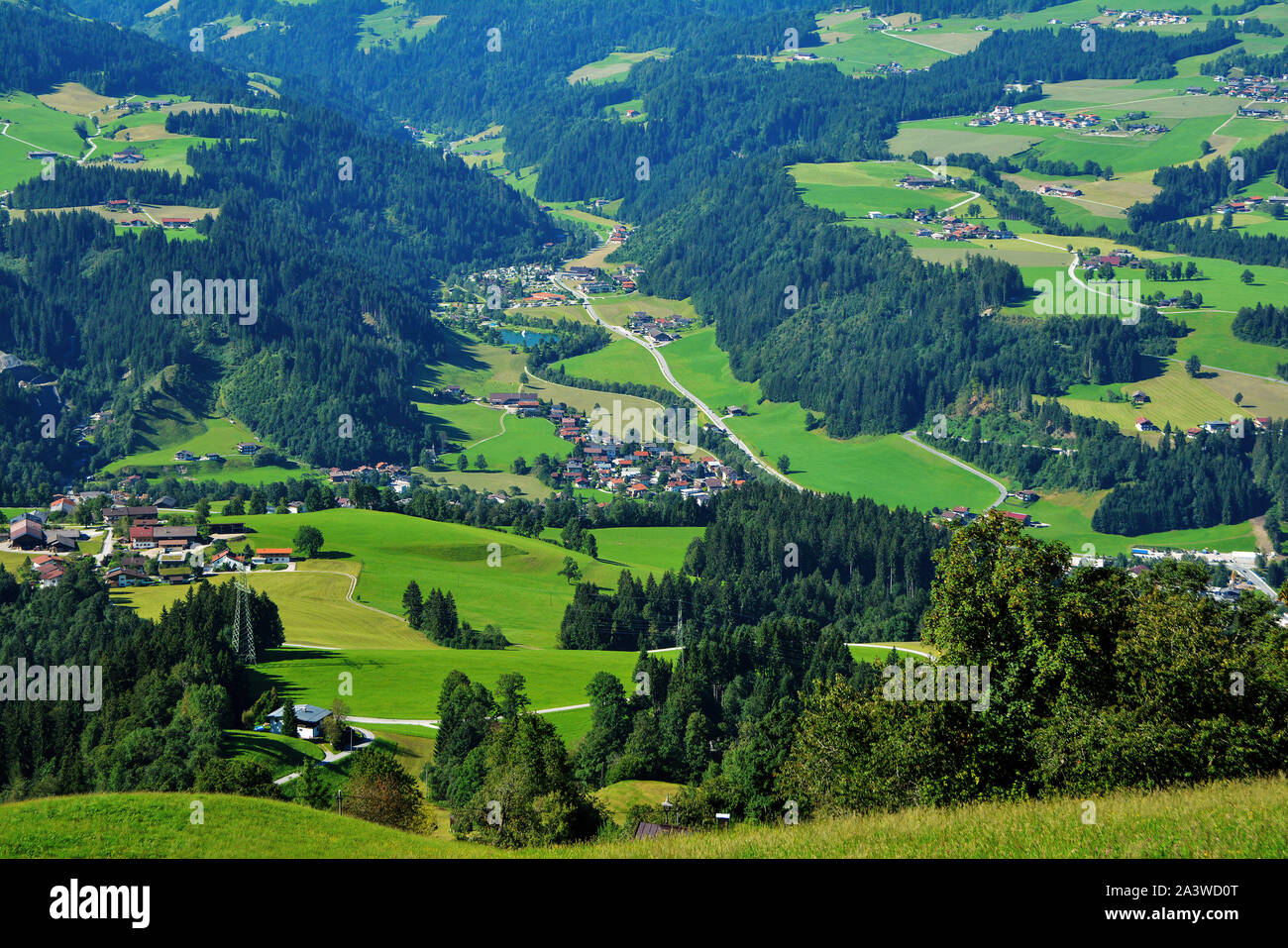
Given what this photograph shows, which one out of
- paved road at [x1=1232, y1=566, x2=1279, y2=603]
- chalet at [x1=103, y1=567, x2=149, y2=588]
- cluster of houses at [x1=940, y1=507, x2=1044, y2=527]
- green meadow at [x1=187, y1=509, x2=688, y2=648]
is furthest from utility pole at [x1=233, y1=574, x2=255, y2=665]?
paved road at [x1=1232, y1=566, x2=1279, y2=603]

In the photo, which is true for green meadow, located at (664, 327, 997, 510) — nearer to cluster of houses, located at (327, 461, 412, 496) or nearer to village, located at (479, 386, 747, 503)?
village, located at (479, 386, 747, 503)

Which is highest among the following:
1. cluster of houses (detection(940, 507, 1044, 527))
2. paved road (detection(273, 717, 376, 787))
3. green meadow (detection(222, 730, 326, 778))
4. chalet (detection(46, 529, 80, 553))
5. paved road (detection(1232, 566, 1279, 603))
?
chalet (detection(46, 529, 80, 553))

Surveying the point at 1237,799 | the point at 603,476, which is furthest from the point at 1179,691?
the point at 603,476

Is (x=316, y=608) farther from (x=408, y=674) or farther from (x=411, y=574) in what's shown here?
(x=408, y=674)

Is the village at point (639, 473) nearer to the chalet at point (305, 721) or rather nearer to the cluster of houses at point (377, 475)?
the cluster of houses at point (377, 475)

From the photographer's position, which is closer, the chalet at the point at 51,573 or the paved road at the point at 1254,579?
the chalet at the point at 51,573

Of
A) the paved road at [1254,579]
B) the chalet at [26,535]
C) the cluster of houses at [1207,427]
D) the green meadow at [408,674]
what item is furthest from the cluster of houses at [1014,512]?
the chalet at [26,535]

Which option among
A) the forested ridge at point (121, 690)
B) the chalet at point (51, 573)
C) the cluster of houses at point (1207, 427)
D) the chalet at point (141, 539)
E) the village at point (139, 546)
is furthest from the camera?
the cluster of houses at point (1207, 427)

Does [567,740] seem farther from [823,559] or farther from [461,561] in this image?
[823,559]
